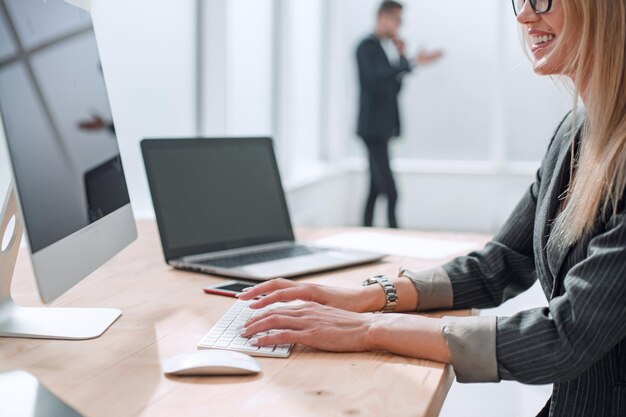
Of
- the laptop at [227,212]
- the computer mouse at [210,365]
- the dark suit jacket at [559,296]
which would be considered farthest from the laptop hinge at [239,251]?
the computer mouse at [210,365]

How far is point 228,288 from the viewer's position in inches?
50.6

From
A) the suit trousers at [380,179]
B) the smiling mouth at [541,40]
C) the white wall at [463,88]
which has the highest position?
the smiling mouth at [541,40]

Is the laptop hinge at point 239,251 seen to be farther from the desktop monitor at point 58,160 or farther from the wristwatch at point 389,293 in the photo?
the wristwatch at point 389,293

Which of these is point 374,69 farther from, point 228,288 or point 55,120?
point 55,120

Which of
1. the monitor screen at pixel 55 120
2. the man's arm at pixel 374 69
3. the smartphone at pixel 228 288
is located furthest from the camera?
the man's arm at pixel 374 69

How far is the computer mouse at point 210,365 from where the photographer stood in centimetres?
85

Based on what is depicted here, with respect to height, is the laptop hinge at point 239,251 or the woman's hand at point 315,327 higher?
the woman's hand at point 315,327

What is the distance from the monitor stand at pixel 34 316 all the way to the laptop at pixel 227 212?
0.34 m

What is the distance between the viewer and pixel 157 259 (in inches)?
61.5

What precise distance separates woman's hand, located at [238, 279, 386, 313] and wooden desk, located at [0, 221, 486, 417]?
8 cm

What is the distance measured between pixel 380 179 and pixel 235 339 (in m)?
4.18

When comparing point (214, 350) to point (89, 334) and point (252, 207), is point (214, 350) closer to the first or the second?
point (89, 334)

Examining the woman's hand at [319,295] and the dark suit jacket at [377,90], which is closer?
the woman's hand at [319,295]

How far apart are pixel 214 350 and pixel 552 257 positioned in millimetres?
459
